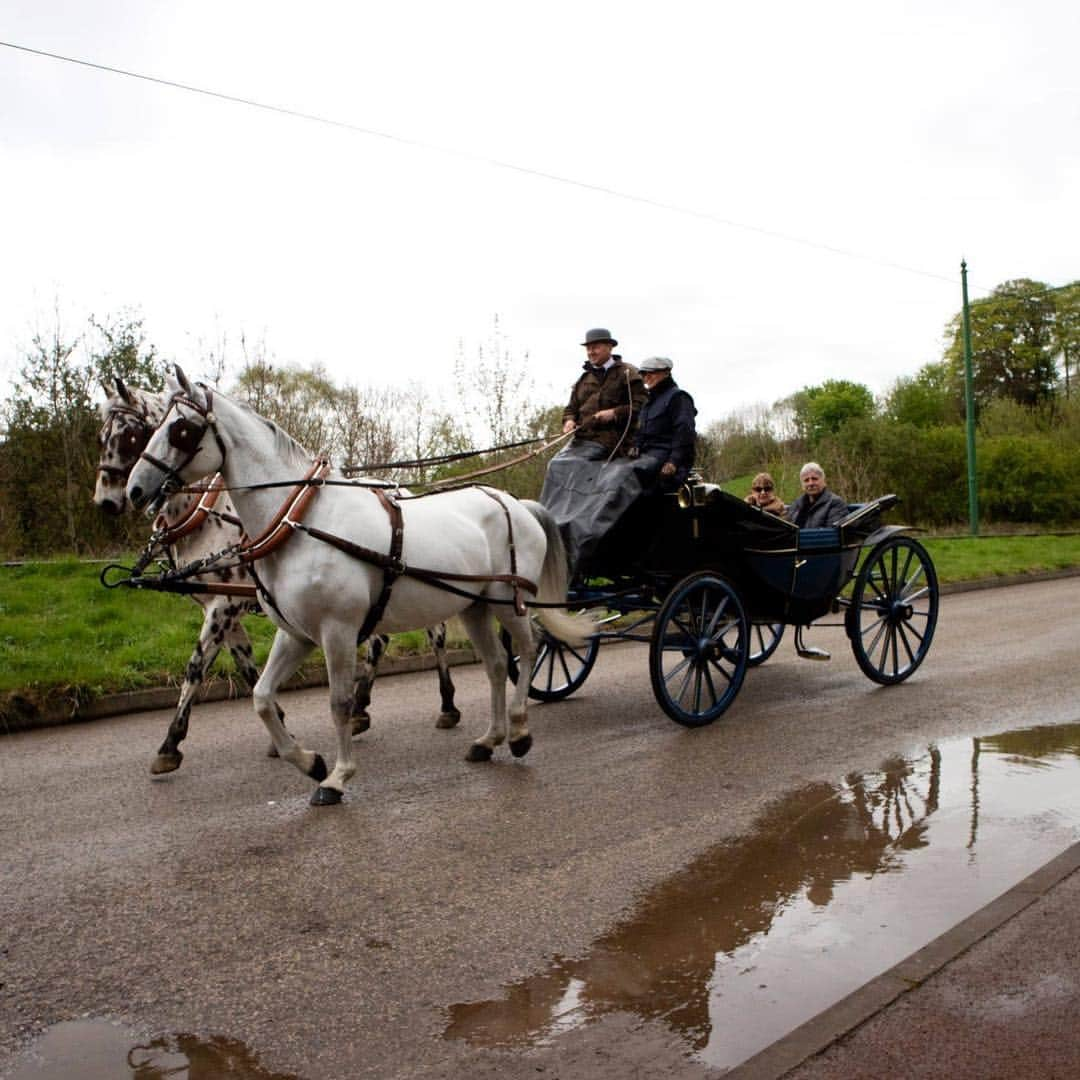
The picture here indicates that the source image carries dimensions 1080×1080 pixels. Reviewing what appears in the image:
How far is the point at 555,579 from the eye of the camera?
7445mm

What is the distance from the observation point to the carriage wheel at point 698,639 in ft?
24.0

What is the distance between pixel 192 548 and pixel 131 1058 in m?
4.46

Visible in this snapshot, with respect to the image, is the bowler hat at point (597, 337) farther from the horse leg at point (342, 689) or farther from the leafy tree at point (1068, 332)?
the leafy tree at point (1068, 332)

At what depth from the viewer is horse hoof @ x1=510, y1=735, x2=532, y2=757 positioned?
666 centimetres

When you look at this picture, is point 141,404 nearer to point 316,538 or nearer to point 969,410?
point 316,538

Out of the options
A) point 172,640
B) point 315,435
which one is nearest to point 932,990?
point 172,640

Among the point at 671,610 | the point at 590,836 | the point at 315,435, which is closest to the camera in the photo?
the point at 590,836

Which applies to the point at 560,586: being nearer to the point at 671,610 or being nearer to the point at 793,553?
the point at 671,610

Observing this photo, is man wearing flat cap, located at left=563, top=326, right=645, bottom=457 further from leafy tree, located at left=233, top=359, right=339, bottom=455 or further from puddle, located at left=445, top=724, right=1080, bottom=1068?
leafy tree, located at left=233, top=359, right=339, bottom=455

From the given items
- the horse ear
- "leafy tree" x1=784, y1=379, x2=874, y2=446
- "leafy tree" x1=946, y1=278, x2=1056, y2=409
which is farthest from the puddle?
"leafy tree" x1=946, y1=278, x2=1056, y2=409

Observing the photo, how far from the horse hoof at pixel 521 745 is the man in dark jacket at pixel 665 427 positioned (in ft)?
→ 6.81

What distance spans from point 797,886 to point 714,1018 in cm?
123

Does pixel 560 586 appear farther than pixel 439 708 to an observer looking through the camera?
No

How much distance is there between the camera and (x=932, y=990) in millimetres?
3348
